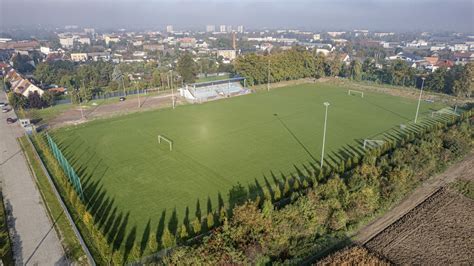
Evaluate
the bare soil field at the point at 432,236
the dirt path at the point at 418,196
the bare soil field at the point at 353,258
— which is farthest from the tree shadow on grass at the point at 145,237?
the bare soil field at the point at 432,236

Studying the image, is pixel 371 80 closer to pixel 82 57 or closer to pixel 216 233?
pixel 216 233

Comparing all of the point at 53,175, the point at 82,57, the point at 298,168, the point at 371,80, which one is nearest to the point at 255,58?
the point at 371,80

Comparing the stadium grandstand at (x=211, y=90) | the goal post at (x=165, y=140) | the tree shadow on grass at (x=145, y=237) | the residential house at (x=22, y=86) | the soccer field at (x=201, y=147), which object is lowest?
the tree shadow on grass at (x=145, y=237)

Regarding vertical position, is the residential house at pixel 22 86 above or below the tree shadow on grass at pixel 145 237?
above

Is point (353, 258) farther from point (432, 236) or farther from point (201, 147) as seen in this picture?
point (201, 147)

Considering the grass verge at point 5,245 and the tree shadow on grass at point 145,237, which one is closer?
the grass verge at point 5,245

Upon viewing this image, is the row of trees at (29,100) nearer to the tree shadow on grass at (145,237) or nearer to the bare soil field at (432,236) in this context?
the tree shadow on grass at (145,237)
